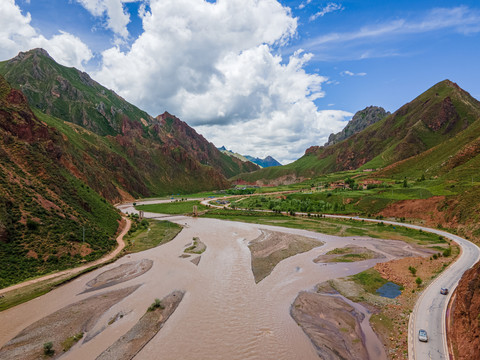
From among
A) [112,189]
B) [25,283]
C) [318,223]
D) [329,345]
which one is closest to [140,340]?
[329,345]

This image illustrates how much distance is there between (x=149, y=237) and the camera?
2287 inches

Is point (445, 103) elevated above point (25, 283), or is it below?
above

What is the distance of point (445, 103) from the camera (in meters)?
196

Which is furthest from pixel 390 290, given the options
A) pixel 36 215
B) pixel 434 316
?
pixel 36 215

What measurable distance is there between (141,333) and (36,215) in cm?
2925

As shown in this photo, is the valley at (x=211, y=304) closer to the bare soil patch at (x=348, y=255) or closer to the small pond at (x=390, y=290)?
the bare soil patch at (x=348, y=255)

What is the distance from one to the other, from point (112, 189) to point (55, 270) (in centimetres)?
9895

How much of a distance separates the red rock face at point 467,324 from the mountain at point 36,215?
41977mm

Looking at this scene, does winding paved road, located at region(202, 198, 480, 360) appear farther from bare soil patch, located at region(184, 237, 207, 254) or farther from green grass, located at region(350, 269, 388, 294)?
bare soil patch, located at region(184, 237, 207, 254)

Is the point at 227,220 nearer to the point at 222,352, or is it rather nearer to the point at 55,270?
the point at 55,270

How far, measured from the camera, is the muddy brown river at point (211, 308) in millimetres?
19641

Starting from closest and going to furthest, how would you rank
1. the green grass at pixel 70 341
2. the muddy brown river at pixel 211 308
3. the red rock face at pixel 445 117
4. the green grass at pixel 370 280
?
the muddy brown river at pixel 211 308 → the green grass at pixel 70 341 → the green grass at pixel 370 280 → the red rock face at pixel 445 117

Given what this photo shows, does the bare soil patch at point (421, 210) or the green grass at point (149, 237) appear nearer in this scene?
the green grass at point (149, 237)

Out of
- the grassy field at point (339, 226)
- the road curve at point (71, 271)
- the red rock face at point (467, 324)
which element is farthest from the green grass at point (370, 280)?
the road curve at point (71, 271)
